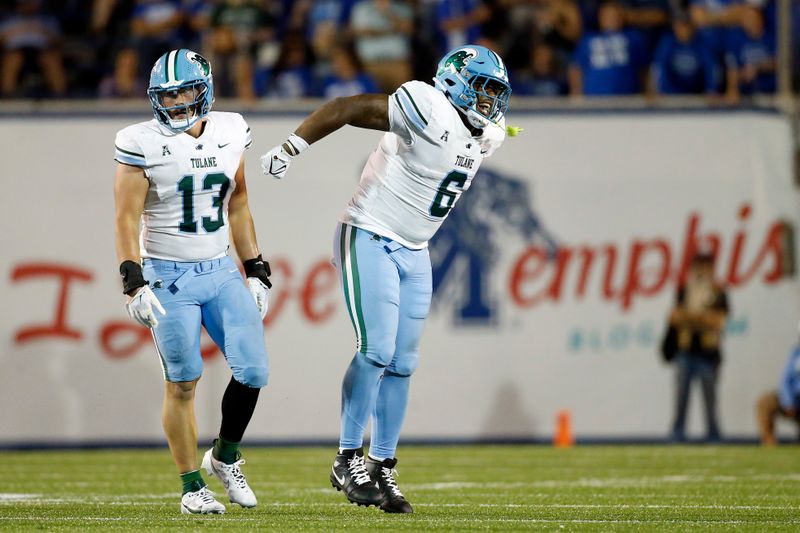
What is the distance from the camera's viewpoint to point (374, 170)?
5914mm

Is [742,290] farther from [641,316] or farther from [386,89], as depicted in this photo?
[386,89]

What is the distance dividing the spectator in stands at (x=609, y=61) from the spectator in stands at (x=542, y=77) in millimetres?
152

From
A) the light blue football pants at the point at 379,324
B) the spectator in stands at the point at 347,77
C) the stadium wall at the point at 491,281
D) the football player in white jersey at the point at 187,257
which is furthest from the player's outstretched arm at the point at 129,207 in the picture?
the spectator in stands at the point at 347,77

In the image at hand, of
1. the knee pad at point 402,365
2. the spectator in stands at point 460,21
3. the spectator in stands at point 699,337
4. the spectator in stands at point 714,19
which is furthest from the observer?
the spectator in stands at point 460,21

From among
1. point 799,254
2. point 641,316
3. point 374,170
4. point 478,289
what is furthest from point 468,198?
point 374,170

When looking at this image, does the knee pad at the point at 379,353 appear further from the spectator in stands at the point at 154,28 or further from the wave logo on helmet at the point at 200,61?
the spectator in stands at the point at 154,28

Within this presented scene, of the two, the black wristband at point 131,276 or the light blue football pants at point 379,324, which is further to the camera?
the light blue football pants at point 379,324

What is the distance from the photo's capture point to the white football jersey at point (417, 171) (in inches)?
225

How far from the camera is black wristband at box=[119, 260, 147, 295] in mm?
5434

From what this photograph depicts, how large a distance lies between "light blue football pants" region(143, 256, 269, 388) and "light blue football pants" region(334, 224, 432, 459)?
387 millimetres

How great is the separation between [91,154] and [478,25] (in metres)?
3.39

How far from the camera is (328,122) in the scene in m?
5.60

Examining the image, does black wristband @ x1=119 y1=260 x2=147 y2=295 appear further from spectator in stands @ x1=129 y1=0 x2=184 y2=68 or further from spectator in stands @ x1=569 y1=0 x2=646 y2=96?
spectator in stands @ x1=569 y1=0 x2=646 y2=96

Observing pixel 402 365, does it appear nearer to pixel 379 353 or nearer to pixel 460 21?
pixel 379 353
